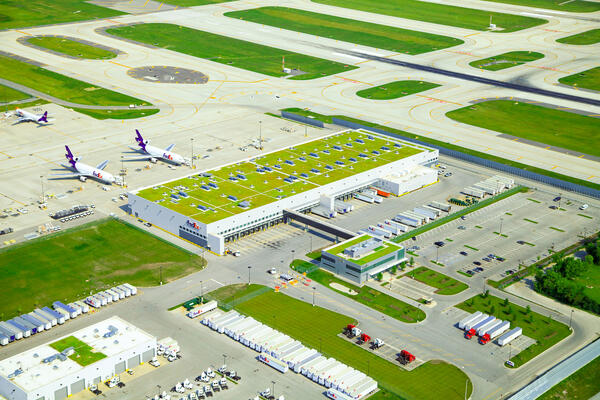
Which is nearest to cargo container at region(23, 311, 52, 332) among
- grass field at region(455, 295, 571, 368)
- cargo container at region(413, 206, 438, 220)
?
grass field at region(455, 295, 571, 368)

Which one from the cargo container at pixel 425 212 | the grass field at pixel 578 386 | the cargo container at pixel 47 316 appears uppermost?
the cargo container at pixel 425 212

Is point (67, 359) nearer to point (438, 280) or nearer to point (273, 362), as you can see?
point (273, 362)

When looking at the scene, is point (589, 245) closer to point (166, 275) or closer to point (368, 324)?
point (368, 324)

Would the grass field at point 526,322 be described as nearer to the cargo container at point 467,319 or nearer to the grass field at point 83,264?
the cargo container at point 467,319

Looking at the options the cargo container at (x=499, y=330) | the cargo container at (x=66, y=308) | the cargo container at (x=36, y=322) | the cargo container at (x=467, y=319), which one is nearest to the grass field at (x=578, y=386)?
the cargo container at (x=499, y=330)

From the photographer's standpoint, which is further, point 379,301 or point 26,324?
point 379,301

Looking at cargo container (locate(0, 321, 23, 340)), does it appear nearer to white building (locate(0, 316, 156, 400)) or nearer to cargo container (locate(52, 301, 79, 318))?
cargo container (locate(52, 301, 79, 318))

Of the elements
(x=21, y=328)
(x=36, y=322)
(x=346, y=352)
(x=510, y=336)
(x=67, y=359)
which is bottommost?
(x=346, y=352)

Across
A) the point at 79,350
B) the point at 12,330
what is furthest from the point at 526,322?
the point at 12,330
